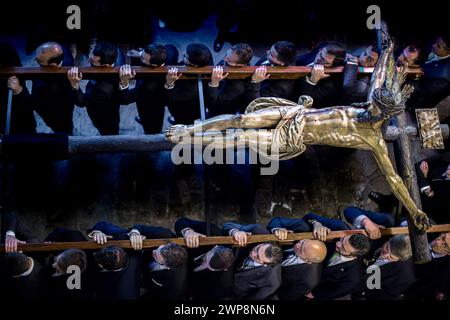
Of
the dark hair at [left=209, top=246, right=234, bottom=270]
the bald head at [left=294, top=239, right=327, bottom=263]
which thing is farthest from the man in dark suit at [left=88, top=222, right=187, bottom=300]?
the bald head at [left=294, top=239, right=327, bottom=263]

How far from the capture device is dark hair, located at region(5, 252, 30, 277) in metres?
6.17

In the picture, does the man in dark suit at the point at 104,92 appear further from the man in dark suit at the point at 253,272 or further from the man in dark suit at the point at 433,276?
the man in dark suit at the point at 433,276

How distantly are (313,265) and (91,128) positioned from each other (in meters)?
2.82

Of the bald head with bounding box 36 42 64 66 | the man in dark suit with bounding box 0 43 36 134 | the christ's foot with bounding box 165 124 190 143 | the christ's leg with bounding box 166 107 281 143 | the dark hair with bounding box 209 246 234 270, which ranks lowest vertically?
the dark hair with bounding box 209 246 234 270

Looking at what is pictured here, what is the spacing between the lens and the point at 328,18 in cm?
848

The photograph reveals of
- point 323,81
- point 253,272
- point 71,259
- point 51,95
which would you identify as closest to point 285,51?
point 323,81

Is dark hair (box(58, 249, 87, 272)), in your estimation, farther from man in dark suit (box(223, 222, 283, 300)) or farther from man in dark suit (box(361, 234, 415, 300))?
man in dark suit (box(361, 234, 415, 300))

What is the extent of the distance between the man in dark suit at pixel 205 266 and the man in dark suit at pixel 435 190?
2276mm

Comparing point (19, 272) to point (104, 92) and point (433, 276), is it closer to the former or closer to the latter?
point (104, 92)

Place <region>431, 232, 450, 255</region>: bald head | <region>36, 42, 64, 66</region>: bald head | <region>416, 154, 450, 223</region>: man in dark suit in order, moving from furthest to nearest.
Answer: <region>416, 154, 450, 223</region>: man in dark suit → <region>431, 232, 450, 255</region>: bald head → <region>36, 42, 64, 66</region>: bald head

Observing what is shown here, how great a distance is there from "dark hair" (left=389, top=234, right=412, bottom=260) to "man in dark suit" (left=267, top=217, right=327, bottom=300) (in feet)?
A: 2.34

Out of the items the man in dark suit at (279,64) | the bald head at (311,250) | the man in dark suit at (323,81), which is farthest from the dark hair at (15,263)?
the man in dark suit at (323,81)

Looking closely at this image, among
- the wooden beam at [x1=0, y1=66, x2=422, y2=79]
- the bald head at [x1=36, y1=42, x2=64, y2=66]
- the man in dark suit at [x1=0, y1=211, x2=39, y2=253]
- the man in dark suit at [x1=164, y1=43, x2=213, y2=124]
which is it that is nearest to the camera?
the man in dark suit at [x1=0, y1=211, x2=39, y2=253]

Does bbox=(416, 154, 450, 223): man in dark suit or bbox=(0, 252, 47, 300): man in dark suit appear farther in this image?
bbox=(416, 154, 450, 223): man in dark suit
